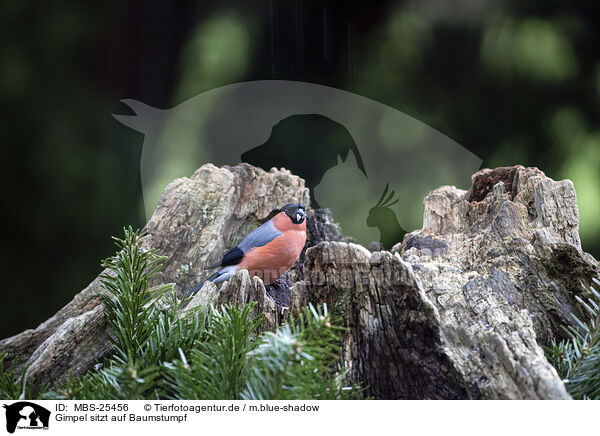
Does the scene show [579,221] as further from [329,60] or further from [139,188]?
[139,188]

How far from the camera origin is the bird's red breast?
2.45 feet

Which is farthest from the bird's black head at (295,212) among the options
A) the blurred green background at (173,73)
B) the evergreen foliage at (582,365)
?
the evergreen foliage at (582,365)

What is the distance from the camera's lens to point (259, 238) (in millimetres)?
762

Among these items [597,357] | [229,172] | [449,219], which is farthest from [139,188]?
[597,357]

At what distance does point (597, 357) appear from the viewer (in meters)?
0.55

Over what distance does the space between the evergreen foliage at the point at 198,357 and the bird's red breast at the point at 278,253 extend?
0.43ft

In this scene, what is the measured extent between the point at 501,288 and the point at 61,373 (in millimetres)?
646

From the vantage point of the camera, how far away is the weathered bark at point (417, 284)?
58 centimetres

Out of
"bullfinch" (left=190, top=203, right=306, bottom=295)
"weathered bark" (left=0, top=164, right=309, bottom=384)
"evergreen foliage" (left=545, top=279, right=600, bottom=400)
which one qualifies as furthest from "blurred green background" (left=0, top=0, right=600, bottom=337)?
"evergreen foliage" (left=545, top=279, right=600, bottom=400)

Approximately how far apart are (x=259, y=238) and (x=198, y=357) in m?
0.29

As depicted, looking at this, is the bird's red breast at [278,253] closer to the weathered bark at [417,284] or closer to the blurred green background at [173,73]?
the weathered bark at [417,284]

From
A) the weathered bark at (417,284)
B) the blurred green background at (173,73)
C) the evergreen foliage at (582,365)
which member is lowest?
the evergreen foliage at (582,365)

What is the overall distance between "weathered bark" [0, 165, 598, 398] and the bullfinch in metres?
0.02

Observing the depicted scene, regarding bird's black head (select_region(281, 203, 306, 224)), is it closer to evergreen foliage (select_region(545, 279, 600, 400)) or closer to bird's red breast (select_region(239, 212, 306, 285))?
bird's red breast (select_region(239, 212, 306, 285))
